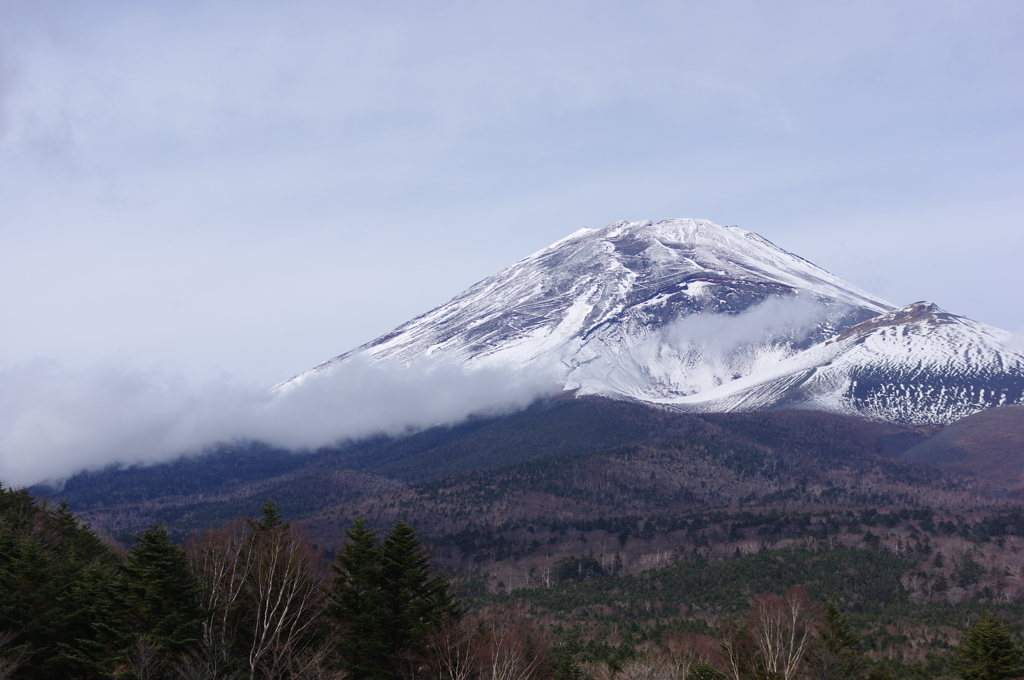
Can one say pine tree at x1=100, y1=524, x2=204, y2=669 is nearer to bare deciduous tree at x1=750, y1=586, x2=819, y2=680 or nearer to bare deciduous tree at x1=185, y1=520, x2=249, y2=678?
bare deciduous tree at x1=185, y1=520, x2=249, y2=678

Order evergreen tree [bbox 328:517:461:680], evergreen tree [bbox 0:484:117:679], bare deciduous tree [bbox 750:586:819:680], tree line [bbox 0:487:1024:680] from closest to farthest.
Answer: tree line [bbox 0:487:1024:680]
evergreen tree [bbox 0:484:117:679]
evergreen tree [bbox 328:517:461:680]
bare deciduous tree [bbox 750:586:819:680]

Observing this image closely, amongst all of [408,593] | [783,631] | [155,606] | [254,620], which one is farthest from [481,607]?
[155,606]

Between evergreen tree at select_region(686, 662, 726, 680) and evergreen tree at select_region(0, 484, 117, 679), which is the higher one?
evergreen tree at select_region(0, 484, 117, 679)

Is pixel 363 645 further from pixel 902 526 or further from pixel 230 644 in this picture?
pixel 902 526

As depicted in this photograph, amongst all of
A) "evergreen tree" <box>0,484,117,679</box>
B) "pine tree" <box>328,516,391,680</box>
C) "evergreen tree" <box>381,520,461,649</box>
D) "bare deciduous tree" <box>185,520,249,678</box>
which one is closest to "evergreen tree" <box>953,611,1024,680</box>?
"evergreen tree" <box>381,520,461,649</box>

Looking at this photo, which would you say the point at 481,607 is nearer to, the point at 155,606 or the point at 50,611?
the point at 50,611

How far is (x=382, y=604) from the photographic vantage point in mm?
44125

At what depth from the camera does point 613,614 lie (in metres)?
107

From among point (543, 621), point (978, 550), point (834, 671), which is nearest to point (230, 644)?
point (834, 671)

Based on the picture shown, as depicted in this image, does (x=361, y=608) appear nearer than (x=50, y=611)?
No

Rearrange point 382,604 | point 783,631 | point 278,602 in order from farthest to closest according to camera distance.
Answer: point 783,631 → point 382,604 → point 278,602

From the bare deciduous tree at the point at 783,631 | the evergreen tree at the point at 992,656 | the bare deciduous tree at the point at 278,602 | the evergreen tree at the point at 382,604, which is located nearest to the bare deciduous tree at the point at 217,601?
the bare deciduous tree at the point at 278,602

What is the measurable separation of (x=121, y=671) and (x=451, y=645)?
14.6 m

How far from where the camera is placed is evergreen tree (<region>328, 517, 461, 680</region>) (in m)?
42.4
